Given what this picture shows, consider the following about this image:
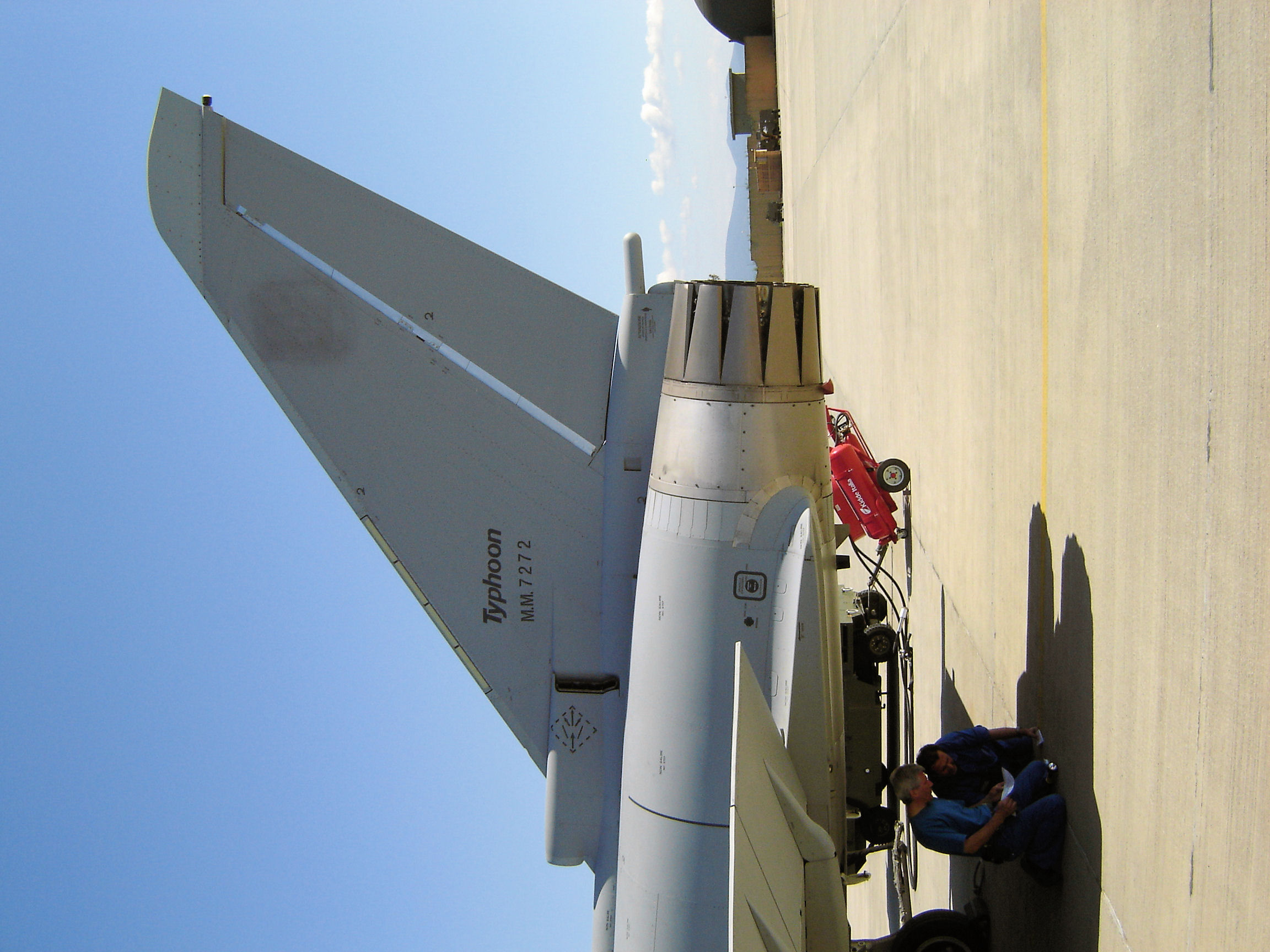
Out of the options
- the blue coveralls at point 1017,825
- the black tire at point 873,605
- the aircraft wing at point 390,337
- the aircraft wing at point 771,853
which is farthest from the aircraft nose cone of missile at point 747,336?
the blue coveralls at point 1017,825

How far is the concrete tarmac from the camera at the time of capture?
13.0 ft

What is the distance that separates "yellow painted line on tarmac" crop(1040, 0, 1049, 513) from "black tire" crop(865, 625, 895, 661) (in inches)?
59.0

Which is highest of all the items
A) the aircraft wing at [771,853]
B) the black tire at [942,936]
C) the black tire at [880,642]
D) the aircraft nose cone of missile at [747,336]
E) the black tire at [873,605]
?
the aircraft nose cone of missile at [747,336]

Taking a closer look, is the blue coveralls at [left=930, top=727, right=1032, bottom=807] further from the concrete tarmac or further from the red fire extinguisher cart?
the red fire extinguisher cart

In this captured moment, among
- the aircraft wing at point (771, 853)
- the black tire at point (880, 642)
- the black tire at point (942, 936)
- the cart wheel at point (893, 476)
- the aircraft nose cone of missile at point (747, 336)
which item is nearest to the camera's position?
the aircraft wing at point (771, 853)

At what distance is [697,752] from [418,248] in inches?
179

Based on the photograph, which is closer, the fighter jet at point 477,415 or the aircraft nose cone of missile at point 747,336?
the aircraft nose cone of missile at point 747,336

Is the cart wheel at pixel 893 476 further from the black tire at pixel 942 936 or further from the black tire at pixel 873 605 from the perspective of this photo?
the black tire at pixel 942 936

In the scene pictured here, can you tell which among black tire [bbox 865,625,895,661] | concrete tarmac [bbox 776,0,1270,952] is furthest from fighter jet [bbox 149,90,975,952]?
concrete tarmac [bbox 776,0,1270,952]

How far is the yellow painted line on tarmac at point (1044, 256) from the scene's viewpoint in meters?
6.77

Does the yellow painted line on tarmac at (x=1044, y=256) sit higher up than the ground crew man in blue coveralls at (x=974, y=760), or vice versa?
the yellow painted line on tarmac at (x=1044, y=256)

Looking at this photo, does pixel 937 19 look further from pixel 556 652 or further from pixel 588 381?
pixel 556 652

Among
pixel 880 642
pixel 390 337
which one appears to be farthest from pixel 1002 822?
pixel 390 337

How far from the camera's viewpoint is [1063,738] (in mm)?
6590
